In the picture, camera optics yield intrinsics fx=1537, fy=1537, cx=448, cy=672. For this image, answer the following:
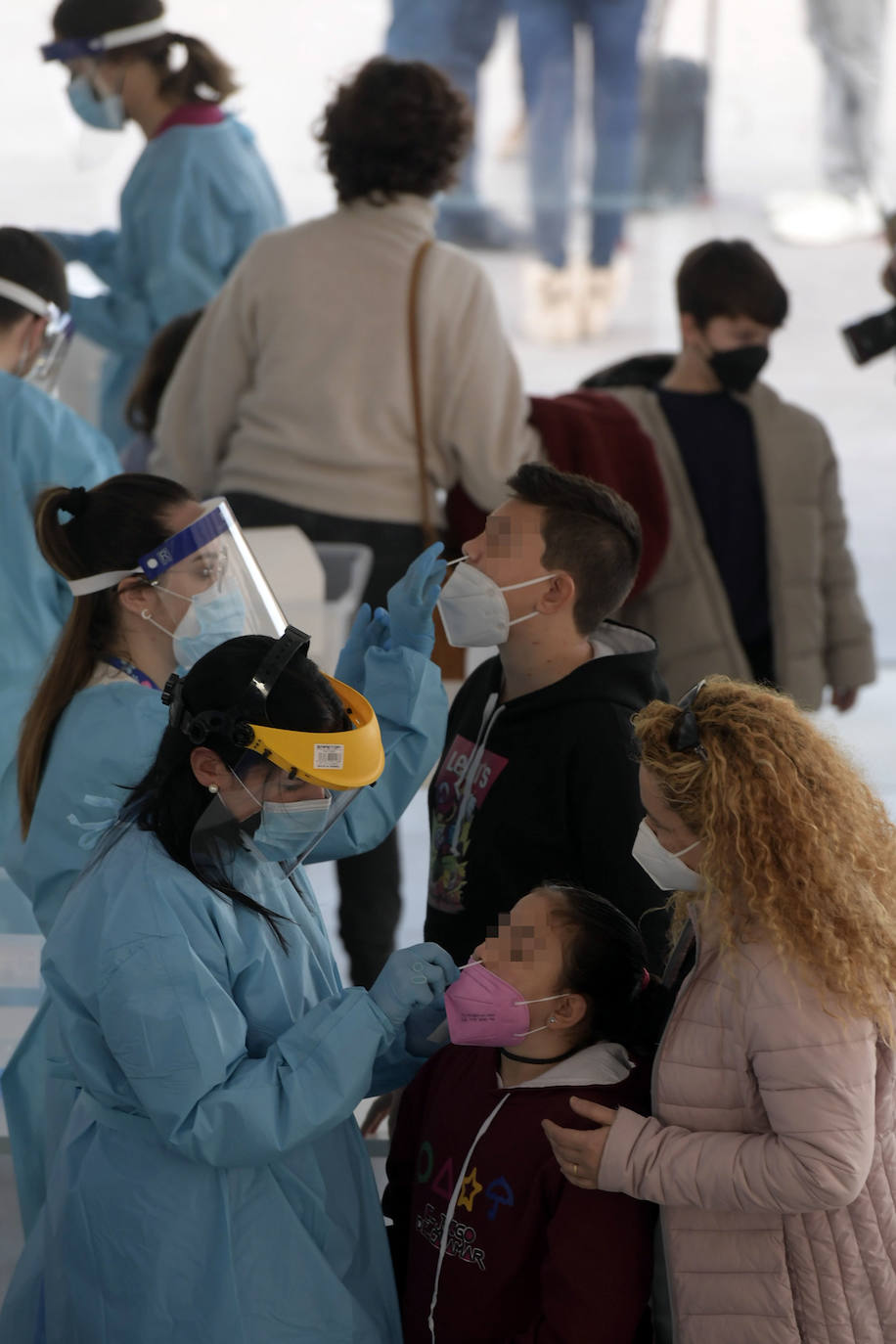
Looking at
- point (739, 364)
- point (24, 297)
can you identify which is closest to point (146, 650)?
point (24, 297)

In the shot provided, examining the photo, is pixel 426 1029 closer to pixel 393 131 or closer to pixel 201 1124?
pixel 201 1124

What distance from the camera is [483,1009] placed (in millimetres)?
1557

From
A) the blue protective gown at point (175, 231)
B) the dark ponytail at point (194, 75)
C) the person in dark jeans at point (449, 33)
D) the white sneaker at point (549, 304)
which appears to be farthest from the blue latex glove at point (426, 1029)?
the white sneaker at point (549, 304)

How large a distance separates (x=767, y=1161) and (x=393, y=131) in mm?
2122

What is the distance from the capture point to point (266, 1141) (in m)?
1.44

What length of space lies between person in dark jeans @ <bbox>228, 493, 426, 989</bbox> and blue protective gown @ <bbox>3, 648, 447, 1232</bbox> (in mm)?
1033

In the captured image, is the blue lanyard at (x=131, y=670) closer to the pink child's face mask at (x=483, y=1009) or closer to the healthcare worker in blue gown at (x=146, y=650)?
the healthcare worker in blue gown at (x=146, y=650)

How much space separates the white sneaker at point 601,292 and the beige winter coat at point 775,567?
3451 mm

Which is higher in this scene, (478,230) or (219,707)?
(219,707)

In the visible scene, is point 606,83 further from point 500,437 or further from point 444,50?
point 500,437

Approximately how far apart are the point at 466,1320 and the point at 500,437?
1782 mm

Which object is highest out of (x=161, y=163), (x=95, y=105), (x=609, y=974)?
(x=95, y=105)

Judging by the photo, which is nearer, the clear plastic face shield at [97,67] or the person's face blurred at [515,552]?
the person's face blurred at [515,552]

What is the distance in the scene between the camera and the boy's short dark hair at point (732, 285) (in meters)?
2.97
